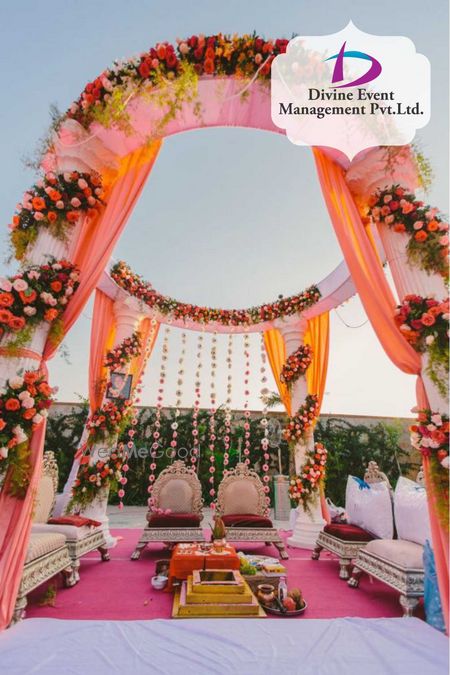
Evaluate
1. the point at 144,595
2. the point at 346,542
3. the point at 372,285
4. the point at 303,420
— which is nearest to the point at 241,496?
the point at 303,420

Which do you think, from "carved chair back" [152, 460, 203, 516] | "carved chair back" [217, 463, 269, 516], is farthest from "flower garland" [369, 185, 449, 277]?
"carved chair back" [152, 460, 203, 516]

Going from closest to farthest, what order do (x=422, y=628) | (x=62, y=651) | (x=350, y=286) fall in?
(x=62, y=651) < (x=422, y=628) < (x=350, y=286)

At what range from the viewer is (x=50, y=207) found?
283 cm

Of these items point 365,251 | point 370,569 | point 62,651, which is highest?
point 365,251

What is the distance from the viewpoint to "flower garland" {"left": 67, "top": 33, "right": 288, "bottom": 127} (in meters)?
2.99

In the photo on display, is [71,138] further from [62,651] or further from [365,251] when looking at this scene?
[62,651]

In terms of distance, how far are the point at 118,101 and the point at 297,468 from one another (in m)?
5.65

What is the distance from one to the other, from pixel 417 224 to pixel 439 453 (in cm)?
171

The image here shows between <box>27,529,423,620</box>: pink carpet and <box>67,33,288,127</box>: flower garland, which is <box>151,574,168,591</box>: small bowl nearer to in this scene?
<box>27,529,423,620</box>: pink carpet

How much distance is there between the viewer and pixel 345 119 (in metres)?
3.06

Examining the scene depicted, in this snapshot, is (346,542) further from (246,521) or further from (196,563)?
(196,563)

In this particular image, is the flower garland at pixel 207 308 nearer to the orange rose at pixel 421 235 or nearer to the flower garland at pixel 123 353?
the flower garland at pixel 123 353

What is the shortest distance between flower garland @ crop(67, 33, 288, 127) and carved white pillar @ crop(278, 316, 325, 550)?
417cm

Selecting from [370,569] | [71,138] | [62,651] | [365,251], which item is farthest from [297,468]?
[71,138]
